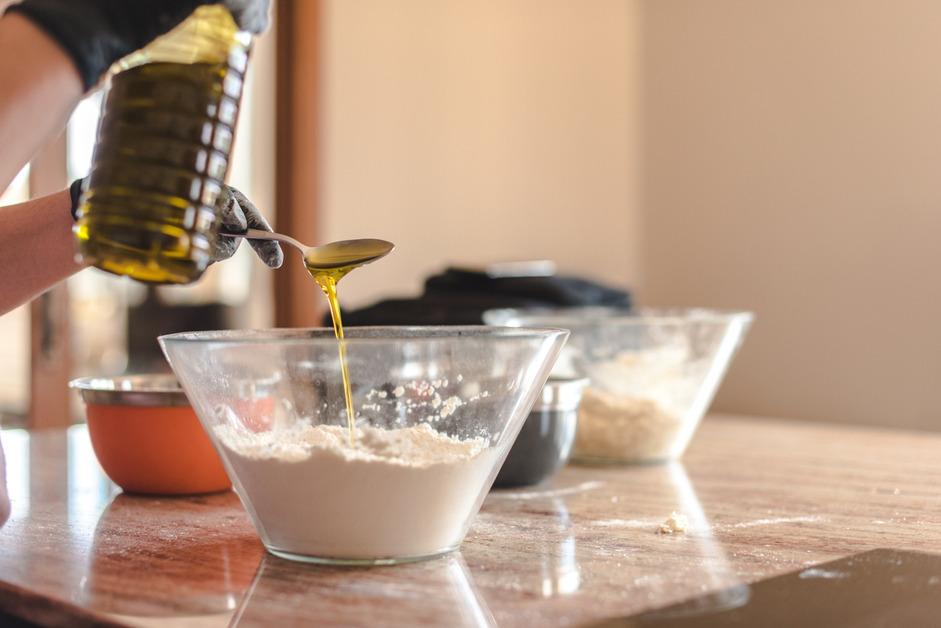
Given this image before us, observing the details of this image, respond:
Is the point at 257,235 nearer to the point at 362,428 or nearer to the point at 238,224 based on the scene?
the point at 238,224

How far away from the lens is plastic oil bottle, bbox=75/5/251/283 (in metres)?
0.69

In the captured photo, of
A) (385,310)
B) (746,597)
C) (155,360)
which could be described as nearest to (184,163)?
(746,597)

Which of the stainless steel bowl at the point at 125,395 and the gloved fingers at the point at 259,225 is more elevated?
the gloved fingers at the point at 259,225

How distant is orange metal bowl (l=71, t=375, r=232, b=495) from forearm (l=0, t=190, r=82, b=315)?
0.14 metres

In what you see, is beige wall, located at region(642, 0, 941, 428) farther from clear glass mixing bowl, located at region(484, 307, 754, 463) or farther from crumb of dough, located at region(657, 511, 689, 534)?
crumb of dough, located at region(657, 511, 689, 534)

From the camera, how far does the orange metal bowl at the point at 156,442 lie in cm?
107

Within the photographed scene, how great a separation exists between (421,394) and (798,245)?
2.09 m

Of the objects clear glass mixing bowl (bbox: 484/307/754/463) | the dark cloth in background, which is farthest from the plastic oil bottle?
the dark cloth in background

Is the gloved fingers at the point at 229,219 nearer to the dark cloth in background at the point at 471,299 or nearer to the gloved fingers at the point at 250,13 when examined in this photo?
the gloved fingers at the point at 250,13

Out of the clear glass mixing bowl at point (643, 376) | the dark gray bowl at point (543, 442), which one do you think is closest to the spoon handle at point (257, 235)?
the dark gray bowl at point (543, 442)

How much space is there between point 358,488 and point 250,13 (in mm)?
348

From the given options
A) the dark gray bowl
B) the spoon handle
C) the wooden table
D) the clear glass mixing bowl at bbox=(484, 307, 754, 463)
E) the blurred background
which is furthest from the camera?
the blurred background

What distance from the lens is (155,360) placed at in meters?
4.28

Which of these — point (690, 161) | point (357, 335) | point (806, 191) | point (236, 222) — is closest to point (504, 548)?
point (357, 335)
